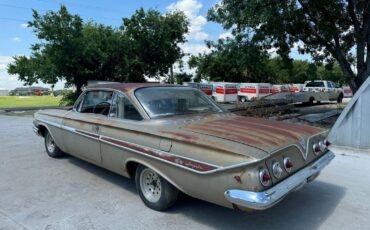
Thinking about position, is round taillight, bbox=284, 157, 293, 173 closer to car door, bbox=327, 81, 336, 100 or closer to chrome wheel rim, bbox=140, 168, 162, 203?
chrome wheel rim, bbox=140, 168, 162, 203

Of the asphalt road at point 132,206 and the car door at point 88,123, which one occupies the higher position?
the car door at point 88,123

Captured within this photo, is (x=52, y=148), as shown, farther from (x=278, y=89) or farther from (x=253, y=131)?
(x=278, y=89)

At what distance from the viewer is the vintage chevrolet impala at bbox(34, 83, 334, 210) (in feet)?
9.82

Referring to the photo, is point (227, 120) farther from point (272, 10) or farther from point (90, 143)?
point (272, 10)

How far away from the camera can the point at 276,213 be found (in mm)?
3873

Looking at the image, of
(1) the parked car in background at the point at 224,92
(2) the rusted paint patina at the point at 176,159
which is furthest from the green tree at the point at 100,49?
(2) the rusted paint patina at the point at 176,159

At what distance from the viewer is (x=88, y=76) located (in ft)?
76.5

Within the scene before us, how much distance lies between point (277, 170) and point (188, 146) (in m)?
0.93

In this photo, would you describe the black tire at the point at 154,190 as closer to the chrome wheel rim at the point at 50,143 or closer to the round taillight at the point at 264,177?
the round taillight at the point at 264,177

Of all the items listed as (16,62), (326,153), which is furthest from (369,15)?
(16,62)

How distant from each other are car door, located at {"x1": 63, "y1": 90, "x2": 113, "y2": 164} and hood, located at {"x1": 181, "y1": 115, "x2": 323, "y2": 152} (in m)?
1.61

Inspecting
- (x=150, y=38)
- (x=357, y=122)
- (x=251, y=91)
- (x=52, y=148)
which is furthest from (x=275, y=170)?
(x=251, y=91)

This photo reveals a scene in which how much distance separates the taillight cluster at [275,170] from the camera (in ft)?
9.66

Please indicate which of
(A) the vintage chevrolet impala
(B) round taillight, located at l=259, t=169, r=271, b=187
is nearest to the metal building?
(A) the vintage chevrolet impala
